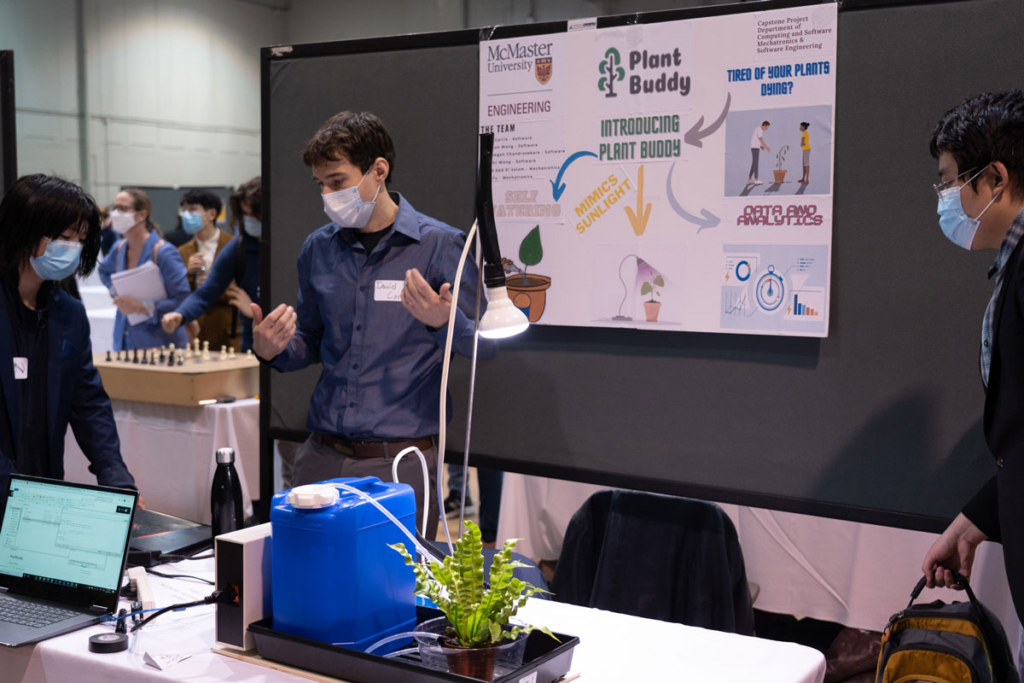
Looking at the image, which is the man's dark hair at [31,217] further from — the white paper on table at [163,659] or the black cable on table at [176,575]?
the white paper on table at [163,659]

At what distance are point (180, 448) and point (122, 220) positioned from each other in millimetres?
1934

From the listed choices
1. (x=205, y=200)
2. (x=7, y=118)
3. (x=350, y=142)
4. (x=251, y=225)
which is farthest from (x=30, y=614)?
(x=205, y=200)

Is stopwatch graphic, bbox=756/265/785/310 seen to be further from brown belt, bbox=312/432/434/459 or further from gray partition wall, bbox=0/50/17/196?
gray partition wall, bbox=0/50/17/196

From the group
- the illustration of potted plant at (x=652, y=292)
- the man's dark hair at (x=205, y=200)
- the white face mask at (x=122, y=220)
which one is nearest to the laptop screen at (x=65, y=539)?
the illustration of potted plant at (x=652, y=292)

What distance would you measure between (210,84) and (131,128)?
116 cm

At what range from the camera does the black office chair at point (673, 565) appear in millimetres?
2463

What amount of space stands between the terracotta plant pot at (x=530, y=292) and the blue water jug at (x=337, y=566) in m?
1.26

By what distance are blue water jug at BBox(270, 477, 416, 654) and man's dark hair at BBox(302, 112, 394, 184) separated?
114cm

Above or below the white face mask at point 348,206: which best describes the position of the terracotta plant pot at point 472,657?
below

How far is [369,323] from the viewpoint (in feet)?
7.96

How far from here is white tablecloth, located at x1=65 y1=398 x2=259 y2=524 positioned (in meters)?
3.75

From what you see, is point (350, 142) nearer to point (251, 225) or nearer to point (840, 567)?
point (840, 567)

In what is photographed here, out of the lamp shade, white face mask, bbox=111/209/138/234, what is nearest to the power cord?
the lamp shade

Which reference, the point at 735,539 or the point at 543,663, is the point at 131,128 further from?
the point at 543,663
